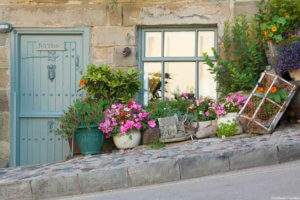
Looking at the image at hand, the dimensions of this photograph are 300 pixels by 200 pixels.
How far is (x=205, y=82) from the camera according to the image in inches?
344

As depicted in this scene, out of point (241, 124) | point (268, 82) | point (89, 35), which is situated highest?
point (89, 35)

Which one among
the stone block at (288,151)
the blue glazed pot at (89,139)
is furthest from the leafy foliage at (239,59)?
the blue glazed pot at (89,139)

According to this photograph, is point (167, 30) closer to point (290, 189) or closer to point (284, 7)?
point (284, 7)

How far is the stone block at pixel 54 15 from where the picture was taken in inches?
339

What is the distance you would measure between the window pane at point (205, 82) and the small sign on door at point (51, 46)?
2.06 meters

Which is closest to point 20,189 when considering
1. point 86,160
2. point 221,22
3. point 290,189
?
point 86,160

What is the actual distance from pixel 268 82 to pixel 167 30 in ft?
6.23

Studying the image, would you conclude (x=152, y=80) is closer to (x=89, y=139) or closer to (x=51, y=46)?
(x=51, y=46)

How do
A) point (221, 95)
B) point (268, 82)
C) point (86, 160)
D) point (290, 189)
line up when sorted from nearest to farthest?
point (290, 189)
point (86, 160)
point (268, 82)
point (221, 95)

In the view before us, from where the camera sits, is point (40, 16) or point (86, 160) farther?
point (40, 16)

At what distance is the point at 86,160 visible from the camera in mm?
7098

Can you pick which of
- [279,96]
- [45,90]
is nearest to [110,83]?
[45,90]

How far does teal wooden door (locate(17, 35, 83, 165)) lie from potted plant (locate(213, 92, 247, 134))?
2248 mm

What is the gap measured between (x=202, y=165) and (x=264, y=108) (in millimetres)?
1652
